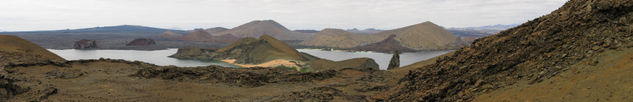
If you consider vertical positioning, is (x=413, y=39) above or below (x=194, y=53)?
above

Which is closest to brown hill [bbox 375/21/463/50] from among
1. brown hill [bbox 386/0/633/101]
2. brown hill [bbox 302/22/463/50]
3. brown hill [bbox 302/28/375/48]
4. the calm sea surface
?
brown hill [bbox 302/22/463/50]

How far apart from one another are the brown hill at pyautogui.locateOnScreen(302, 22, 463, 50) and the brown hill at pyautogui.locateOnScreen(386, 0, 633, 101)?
114624mm

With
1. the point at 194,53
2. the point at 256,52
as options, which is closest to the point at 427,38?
the point at 256,52

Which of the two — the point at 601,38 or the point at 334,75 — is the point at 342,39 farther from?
the point at 601,38

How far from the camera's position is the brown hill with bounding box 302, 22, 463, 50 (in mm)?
127381

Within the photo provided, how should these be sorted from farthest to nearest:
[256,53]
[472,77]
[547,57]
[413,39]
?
[413,39], [256,53], [472,77], [547,57]

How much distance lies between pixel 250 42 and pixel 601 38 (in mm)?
64492

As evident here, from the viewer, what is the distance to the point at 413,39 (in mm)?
132375

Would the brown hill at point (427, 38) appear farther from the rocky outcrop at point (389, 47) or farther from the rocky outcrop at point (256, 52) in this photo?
the rocky outcrop at point (256, 52)

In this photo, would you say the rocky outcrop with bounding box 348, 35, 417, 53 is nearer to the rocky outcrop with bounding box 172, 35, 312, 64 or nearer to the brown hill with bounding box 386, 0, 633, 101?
the rocky outcrop with bounding box 172, 35, 312, 64

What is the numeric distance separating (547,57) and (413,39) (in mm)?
128189

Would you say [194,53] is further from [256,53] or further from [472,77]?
[472,77]

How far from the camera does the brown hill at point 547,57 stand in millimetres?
7067

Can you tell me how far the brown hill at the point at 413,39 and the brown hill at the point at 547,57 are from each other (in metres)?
115
